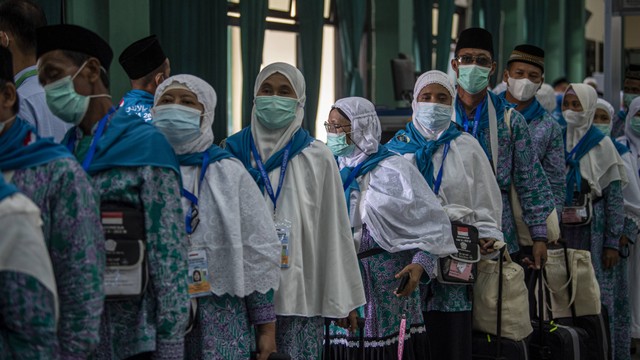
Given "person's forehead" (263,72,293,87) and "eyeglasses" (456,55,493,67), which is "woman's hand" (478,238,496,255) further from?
"person's forehead" (263,72,293,87)

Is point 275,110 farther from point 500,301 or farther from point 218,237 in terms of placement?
point 500,301

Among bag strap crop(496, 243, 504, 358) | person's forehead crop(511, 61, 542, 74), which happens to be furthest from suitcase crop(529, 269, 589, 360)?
person's forehead crop(511, 61, 542, 74)

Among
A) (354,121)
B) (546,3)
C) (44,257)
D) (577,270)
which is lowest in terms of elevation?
(577,270)

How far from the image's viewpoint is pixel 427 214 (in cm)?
425

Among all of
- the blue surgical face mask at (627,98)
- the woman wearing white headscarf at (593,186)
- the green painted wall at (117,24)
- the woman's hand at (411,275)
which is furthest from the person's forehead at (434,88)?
the blue surgical face mask at (627,98)

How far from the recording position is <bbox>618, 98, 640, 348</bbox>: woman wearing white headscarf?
644cm

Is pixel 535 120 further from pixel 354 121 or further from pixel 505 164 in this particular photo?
pixel 354 121

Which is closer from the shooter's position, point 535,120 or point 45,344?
point 45,344

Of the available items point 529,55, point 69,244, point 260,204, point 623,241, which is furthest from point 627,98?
point 69,244

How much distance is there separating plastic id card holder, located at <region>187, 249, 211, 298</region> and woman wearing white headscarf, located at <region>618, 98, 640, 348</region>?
3.98 meters

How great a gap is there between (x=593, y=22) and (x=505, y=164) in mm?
12003

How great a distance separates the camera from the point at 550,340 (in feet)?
16.6

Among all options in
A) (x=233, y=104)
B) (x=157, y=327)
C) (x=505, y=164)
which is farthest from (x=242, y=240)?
(x=233, y=104)

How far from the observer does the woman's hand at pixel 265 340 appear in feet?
10.4
